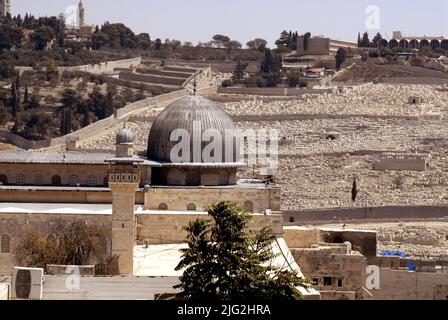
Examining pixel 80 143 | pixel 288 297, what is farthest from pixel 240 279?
pixel 80 143

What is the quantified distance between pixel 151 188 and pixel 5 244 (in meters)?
3.69

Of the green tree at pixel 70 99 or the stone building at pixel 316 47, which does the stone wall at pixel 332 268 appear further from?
the stone building at pixel 316 47

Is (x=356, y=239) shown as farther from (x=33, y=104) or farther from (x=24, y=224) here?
(x=33, y=104)

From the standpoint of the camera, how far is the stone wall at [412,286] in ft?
110

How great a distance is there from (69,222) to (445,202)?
27296 mm

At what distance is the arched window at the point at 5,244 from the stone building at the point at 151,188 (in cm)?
2

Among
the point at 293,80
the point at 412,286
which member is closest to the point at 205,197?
the point at 412,286

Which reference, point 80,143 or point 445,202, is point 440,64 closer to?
point 80,143

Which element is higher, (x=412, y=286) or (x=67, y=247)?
(x=67, y=247)

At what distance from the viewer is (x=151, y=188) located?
115 feet

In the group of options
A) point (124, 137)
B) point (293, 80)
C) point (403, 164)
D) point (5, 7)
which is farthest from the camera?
point (5, 7)

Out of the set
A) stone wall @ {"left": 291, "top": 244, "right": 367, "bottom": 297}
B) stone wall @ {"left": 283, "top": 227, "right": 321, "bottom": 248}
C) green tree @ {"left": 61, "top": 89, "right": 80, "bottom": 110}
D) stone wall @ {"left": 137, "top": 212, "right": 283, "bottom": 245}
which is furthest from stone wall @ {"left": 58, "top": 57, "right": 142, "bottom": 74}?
stone wall @ {"left": 291, "top": 244, "right": 367, "bottom": 297}

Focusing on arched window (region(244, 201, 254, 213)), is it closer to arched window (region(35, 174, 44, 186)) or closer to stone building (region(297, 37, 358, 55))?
arched window (region(35, 174, 44, 186))

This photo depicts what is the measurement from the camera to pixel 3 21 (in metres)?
126
